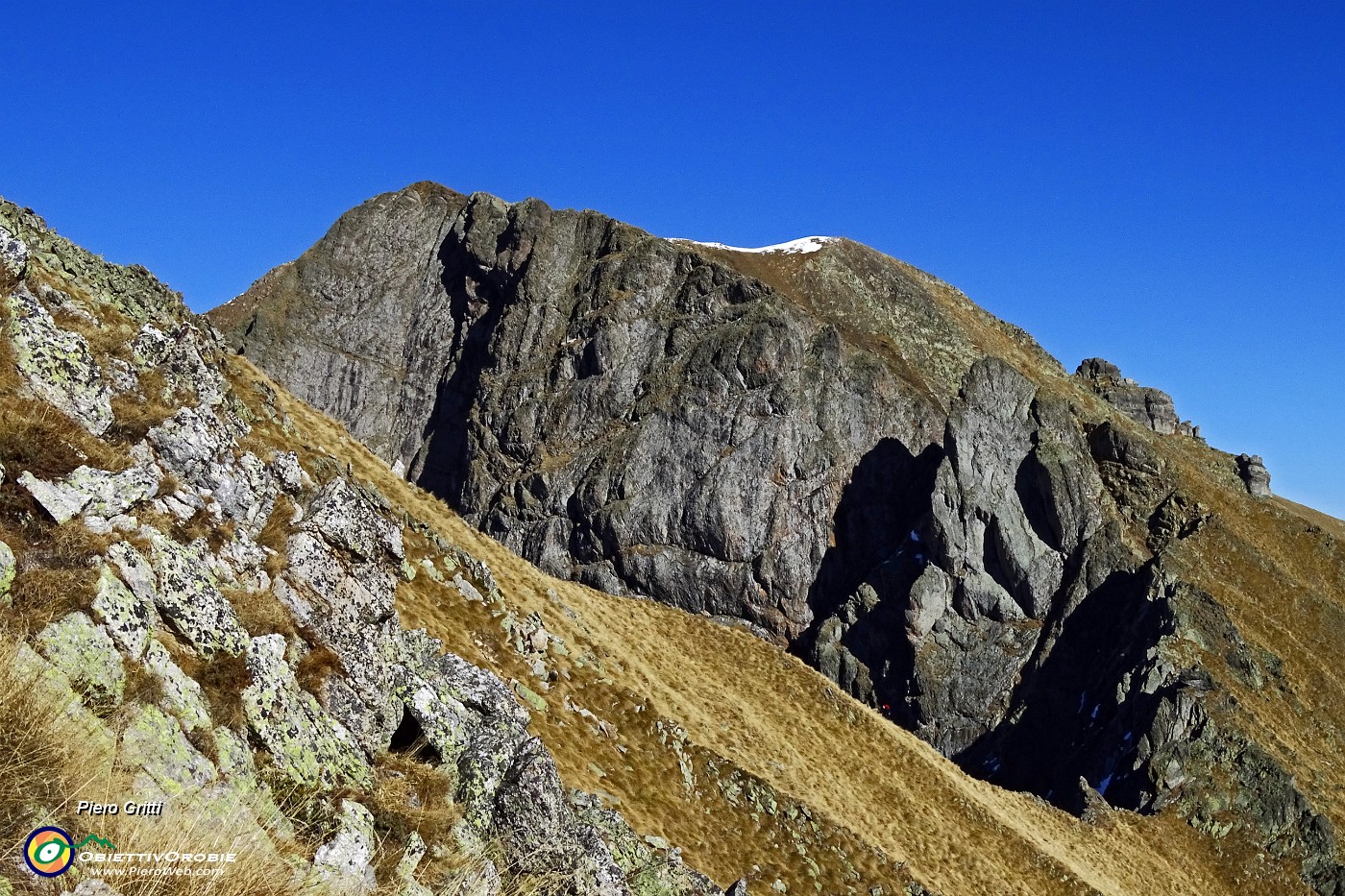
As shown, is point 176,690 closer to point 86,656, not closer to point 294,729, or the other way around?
point 86,656

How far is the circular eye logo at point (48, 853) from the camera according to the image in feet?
19.9

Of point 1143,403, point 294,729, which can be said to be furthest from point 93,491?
point 1143,403

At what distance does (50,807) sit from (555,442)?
70.0 metres

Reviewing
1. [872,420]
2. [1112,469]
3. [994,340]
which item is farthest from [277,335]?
[1112,469]

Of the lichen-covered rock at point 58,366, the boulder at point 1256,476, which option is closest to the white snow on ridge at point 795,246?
the boulder at point 1256,476

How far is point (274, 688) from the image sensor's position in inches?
426

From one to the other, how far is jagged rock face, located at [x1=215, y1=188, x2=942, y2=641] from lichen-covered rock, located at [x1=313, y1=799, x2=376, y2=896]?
59.3 meters

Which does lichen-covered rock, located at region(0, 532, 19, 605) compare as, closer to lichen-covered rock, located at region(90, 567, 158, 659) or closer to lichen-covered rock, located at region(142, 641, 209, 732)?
lichen-covered rock, located at region(90, 567, 158, 659)

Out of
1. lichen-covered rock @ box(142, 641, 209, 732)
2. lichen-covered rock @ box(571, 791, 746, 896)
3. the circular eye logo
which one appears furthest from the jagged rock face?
the circular eye logo

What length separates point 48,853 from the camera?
613 cm

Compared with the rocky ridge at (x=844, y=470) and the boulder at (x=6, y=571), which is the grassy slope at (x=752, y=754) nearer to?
the rocky ridge at (x=844, y=470)

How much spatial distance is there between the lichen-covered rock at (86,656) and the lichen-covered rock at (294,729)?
145cm

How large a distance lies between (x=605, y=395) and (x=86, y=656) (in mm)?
67721

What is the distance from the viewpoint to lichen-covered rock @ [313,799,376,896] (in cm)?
847
